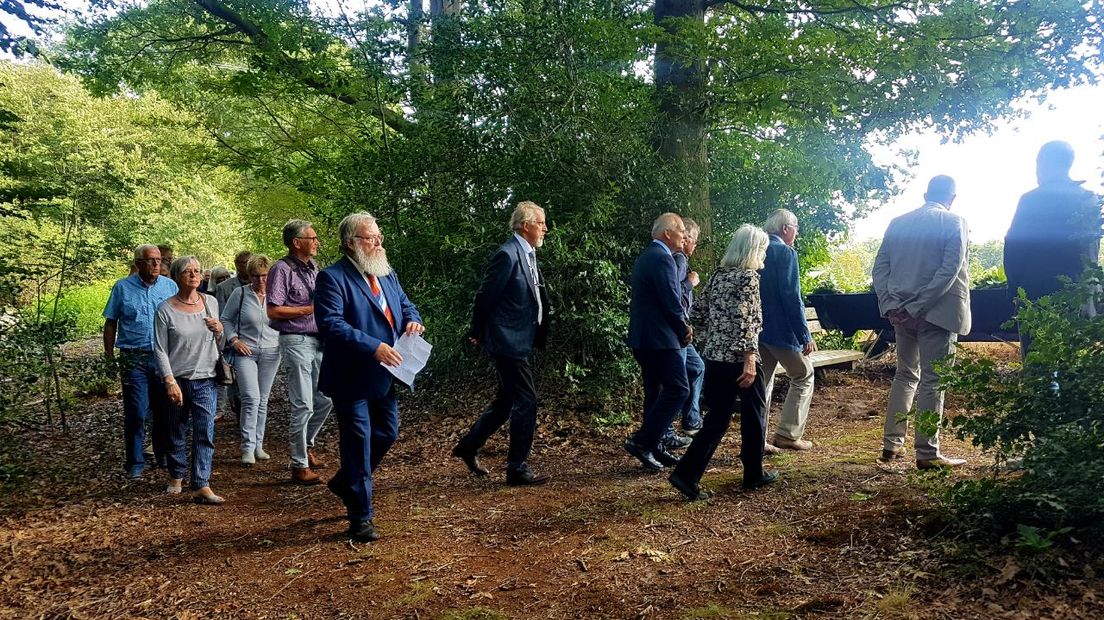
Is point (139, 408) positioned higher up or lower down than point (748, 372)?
lower down

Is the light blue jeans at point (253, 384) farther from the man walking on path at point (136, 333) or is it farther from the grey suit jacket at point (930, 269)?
the grey suit jacket at point (930, 269)

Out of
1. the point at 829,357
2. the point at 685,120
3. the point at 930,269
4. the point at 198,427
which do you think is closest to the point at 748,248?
the point at 930,269

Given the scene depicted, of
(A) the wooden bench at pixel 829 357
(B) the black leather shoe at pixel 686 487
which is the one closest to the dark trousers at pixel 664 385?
(B) the black leather shoe at pixel 686 487

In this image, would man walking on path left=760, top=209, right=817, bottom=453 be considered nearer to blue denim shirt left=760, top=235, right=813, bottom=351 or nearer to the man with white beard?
blue denim shirt left=760, top=235, right=813, bottom=351

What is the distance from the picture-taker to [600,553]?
4461 millimetres

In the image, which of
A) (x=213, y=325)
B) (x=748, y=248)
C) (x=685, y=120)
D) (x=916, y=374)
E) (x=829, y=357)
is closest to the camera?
(x=748, y=248)

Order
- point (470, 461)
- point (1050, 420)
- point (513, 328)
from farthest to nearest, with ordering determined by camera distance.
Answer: point (470, 461), point (513, 328), point (1050, 420)

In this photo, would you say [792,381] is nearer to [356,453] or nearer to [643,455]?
[643,455]

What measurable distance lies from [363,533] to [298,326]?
2338 millimetres

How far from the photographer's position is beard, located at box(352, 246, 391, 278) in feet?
16.3

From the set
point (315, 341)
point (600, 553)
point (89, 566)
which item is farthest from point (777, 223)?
point (89, 566)

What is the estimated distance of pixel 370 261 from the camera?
4992mm

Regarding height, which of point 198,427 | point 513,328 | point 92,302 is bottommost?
point 92,302

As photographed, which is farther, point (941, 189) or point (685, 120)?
point (685, 120)
